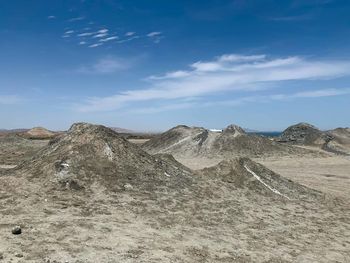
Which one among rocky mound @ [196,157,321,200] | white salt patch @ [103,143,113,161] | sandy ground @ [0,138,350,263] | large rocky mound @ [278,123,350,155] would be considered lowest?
sandy ground @ [0,138,350,263]

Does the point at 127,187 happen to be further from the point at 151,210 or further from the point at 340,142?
the point at 340,142

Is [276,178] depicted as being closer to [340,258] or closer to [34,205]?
[340,258]

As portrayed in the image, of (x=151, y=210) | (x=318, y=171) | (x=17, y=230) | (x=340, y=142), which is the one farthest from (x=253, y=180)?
(x=340, y=142)

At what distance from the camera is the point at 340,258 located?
14328 millimetres

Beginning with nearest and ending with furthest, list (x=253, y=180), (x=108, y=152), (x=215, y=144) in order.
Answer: (x=108, y=152), (x=253, y=180), (x=215, y=144)

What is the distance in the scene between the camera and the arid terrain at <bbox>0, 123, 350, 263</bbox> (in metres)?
12.4

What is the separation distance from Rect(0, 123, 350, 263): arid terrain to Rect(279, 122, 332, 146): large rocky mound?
136 feet

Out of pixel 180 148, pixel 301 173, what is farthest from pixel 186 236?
pixel 180 148

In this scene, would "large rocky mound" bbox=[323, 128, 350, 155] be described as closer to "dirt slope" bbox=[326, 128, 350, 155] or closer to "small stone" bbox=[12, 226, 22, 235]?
"dirt slope" bbox=[326, 128, 350, 155]

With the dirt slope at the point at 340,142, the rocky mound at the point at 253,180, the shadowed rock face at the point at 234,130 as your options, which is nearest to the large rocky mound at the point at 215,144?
the shadowed rock face at the point at 234,130

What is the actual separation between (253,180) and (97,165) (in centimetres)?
873

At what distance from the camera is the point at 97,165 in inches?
754

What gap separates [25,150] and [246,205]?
3704cm

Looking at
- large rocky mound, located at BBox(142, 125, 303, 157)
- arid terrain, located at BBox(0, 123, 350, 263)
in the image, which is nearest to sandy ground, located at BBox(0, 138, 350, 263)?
arid terrain, located at BBox(0, 123, 350, 263)
